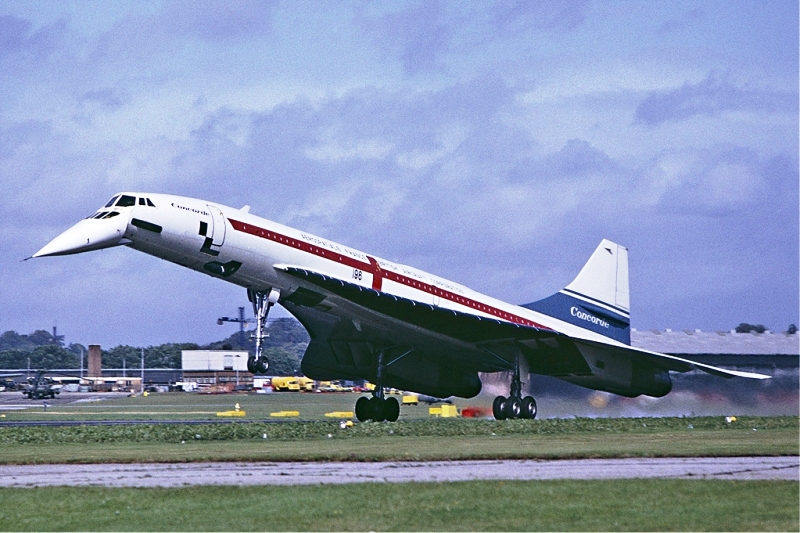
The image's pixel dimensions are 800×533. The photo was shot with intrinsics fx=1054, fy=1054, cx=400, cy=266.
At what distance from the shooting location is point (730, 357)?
181ft

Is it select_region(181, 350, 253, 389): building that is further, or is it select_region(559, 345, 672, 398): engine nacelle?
select_region(181, 350, 253, 389): building

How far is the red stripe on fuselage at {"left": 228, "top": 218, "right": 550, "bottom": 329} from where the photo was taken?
1169 inches

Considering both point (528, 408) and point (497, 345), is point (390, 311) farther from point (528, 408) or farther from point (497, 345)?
point (528, 408)

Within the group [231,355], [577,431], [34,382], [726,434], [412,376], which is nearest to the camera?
[726,434]

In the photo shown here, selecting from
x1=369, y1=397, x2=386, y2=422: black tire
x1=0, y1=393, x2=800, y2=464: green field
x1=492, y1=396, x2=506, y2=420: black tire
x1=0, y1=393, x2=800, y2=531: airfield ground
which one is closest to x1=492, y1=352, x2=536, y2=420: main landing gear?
x1=492, y1=396, x2=506, y2=420: black tire

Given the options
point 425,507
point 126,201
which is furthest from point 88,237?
point 425,507

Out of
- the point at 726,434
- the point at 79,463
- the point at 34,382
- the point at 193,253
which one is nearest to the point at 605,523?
the point at 79,463

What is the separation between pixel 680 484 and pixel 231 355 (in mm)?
119641

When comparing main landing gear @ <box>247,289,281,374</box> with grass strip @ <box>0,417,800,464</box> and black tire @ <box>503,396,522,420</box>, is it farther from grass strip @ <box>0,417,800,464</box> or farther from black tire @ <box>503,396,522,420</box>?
black tire @ <box>503,396,522,420</box>

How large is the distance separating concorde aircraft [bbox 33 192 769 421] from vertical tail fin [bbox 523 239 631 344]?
4 centimetres

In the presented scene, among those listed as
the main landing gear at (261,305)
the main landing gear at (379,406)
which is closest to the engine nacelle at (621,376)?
the main landing gear at (379,406)

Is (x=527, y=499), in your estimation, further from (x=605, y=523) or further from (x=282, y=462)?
(x=282, y=462)

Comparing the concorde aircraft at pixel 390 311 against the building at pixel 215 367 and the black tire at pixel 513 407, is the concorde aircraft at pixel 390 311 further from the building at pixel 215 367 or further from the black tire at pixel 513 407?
the building at pixel 215 367

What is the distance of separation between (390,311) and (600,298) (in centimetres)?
1110
